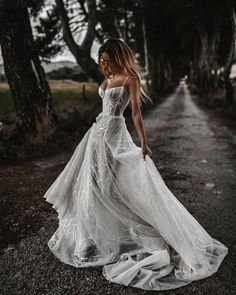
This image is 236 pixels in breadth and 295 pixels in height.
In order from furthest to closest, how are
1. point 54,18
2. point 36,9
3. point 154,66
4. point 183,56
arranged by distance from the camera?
1. point 183,56
2. point 154,66
3. point 54,18
4. point 36,9

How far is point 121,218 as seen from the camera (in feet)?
11.9

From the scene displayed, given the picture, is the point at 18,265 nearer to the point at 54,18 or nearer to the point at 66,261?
the point at 66,261

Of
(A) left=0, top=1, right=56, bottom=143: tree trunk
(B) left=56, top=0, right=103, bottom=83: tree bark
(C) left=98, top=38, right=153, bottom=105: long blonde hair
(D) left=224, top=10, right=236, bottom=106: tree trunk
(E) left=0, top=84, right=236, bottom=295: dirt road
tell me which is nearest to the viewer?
(E) left=0, top=84, right=236, bottom=295: dirt road

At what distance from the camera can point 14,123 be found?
8.43 meters

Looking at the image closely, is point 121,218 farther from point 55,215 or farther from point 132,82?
point 132,82

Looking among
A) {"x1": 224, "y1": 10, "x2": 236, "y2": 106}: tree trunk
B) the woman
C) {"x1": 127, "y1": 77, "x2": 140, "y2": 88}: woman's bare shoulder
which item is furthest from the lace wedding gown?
{"x1": 224, "y1": 10, "x2": 236, "y2": 106}: tree trunk

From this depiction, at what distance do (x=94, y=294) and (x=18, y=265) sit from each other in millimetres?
1036

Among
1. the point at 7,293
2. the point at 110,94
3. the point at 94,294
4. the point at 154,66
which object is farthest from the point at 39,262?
the point at 154,66

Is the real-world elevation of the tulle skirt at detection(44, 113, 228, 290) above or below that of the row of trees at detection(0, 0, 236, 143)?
below

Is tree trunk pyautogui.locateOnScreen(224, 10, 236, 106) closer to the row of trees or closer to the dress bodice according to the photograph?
the row of trees

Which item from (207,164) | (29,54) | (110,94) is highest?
(29,54)

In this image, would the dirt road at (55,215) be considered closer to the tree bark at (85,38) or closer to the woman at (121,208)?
the woman at (121,208)

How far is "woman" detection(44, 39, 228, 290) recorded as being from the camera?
339 centimetres

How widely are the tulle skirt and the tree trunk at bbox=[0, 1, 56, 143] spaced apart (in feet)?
15.4
